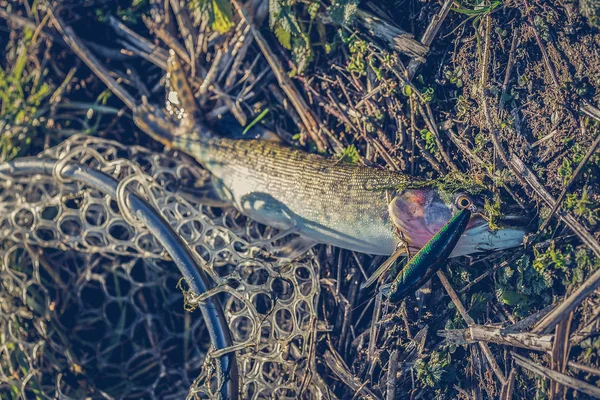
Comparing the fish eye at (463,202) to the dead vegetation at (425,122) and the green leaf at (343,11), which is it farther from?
the green leaf at (343,11)

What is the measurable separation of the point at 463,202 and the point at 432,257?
1.28 feet

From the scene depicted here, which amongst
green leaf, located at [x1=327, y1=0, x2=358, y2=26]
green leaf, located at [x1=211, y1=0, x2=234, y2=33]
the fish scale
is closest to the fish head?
the fish scale

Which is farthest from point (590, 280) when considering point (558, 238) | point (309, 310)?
point (309, 310)

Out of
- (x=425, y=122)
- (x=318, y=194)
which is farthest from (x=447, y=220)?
(x=318, y=194)

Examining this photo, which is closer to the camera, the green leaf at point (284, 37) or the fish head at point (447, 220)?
the fish head at point (447, 220)

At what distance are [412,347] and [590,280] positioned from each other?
1.12 meters

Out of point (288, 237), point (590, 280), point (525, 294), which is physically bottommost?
point (288, 237)

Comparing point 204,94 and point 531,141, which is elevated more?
point 531,141

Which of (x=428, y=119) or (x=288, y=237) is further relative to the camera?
(x=288, y=237)

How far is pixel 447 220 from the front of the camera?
129 inches

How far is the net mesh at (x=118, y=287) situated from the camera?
153 inches

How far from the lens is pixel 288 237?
4.01 m

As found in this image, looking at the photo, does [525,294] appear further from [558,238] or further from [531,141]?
[531,141]

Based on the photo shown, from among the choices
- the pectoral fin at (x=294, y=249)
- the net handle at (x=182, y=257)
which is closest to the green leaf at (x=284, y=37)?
the pectoral fin at (x=294, y=249)
